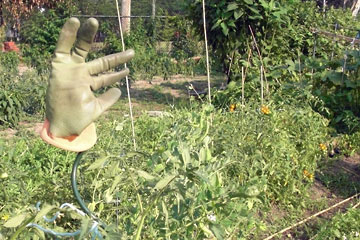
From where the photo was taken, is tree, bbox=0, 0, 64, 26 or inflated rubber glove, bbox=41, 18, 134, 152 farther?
tree, bbox=0, 0, 64, 26

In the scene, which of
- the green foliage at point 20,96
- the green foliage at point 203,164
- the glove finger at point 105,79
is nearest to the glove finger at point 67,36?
the glove finger at point 105,79

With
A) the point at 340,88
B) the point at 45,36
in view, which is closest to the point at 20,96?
the point at 340,88

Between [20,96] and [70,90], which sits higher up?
[70,90]

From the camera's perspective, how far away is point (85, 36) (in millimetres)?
1380

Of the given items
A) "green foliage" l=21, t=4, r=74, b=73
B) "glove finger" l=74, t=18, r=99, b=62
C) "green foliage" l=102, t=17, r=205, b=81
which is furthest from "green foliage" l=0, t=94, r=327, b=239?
"green foliage" l=21, t=4, r=74, b=73

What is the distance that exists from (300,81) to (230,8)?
1208mm

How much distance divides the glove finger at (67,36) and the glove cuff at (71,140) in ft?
0.68

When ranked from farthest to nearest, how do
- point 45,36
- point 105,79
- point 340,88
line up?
point 45,36
point 340,88
point 105,79

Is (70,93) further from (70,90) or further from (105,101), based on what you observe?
(105,101)

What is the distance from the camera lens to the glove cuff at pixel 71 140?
56.0 inches

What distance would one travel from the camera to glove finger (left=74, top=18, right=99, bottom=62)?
53.0 inches

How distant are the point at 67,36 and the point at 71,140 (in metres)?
0.29

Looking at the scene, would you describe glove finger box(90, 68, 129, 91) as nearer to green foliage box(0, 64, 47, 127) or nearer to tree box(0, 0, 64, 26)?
green foliage box(0, 64, 47, 127)

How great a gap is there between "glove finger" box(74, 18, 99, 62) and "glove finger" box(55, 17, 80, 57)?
0.05 feet
